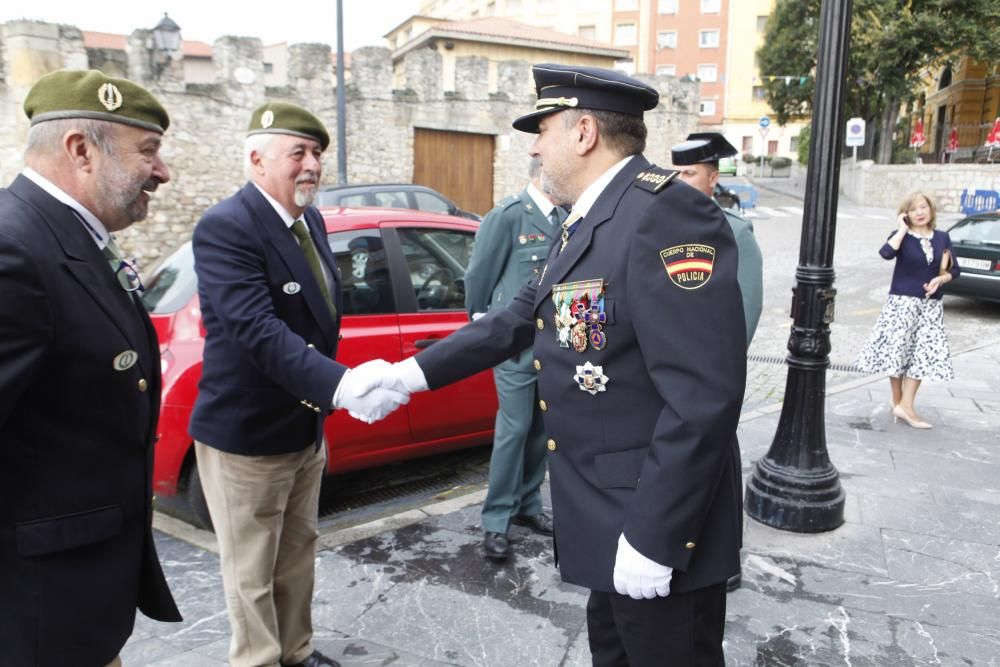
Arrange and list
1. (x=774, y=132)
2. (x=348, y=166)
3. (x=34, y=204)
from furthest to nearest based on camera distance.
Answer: (x=774, y=132), (x=348, y=166), (x=34, y=204)

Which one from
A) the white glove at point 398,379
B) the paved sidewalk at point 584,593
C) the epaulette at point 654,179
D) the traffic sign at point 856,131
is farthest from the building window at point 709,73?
the epaulette at point 654,179

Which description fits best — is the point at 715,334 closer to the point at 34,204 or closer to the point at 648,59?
the point at 34,204

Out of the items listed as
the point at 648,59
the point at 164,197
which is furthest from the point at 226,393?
Answer: the point at 648,59

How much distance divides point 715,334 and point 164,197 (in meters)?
19.0

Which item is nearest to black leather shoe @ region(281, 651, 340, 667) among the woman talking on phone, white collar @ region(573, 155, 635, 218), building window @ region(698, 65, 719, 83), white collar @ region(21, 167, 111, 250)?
white collar @ region(21, 167, 111, 250)

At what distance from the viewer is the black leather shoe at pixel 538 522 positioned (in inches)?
160

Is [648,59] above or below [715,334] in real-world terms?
above

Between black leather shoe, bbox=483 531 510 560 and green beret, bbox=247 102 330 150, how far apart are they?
7.16 ft

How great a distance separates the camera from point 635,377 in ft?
6.14

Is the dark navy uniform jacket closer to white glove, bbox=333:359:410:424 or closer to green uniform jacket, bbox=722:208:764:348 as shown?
white glove, bbox=333:359:410:424

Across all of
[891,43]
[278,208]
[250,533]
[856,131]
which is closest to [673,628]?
[250,533]

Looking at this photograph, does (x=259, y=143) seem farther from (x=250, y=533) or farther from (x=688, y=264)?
(x=688, y=264)

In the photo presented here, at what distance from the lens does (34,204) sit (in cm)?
170

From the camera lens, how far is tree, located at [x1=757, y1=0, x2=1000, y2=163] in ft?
95.1
